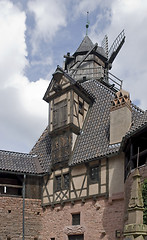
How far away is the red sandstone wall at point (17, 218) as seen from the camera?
73.1 feet

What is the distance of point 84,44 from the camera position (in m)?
32.7

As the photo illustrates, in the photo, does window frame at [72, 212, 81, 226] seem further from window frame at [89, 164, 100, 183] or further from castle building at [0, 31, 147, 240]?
window frame at [89, 164, 100, 183]

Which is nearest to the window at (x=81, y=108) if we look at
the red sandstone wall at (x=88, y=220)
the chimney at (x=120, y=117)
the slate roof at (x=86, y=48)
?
the chimney at (x=120, y=117)

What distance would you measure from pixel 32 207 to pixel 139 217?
14.8 metres

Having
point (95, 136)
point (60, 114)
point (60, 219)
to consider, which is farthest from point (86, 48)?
point (60, 219)

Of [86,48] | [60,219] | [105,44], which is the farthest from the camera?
[105,44]

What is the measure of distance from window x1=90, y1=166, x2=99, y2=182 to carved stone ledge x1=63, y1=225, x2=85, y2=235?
8.50 ft

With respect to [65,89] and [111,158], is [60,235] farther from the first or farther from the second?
[65,89]

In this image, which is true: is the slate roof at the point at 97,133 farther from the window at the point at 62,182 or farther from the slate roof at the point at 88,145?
the window at the point at 62,182

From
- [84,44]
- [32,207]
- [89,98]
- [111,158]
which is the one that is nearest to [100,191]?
[111,158]

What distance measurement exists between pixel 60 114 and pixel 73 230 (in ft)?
22.5

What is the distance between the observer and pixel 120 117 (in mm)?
20641

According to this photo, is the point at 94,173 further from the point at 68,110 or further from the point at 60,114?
the point at 60,114

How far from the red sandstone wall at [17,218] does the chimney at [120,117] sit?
21.7 feet
